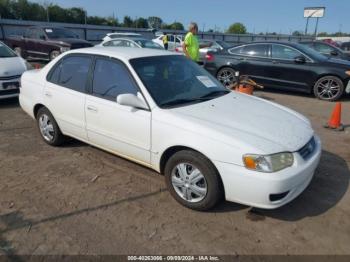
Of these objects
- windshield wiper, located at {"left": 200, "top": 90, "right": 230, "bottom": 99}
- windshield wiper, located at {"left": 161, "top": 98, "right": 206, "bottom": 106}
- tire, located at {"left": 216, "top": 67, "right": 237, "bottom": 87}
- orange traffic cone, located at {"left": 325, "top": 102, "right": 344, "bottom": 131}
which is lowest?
orange traffic cone, located at {"left": 325, "top": 102, "right": 344, "bottom": 131}

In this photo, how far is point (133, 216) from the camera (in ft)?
10.6

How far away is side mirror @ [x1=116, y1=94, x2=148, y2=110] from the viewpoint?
337 centimetres

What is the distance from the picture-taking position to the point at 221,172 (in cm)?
299

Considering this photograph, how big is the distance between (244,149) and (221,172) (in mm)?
325

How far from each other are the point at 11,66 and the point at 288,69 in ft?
23.8

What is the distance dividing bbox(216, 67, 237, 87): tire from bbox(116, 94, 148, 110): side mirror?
653 centimetres

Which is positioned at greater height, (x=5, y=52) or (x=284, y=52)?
(x=284, y=52)

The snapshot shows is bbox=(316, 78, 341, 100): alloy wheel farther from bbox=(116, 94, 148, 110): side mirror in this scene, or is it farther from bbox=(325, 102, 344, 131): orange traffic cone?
bbox=(116, 94, 148, 110): side mirror

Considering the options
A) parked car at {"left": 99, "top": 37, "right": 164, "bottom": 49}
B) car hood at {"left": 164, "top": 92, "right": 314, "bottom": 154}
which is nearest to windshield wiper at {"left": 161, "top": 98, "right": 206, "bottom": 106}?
car hood at {"left": 164, "top": 92, "right": 314, "bottom": 154}

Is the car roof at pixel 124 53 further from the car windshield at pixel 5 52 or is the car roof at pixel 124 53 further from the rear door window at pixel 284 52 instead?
the rear door window at pixel 284 52

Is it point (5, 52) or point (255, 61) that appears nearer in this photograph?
point (5, 52)

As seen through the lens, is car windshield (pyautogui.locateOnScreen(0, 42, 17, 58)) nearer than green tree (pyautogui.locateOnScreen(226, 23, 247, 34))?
Yes

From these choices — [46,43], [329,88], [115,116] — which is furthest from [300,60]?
[46,43]

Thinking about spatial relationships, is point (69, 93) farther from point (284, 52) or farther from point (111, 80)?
point (284, 52)
